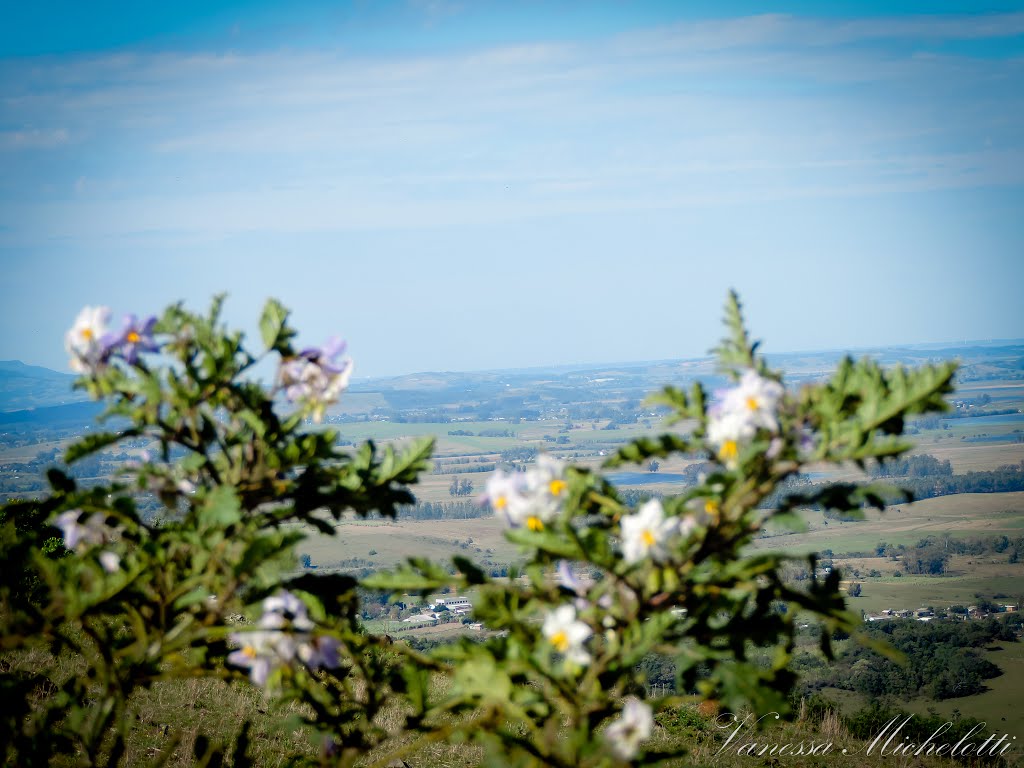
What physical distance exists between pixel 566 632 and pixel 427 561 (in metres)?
0.39

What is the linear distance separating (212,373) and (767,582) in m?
1.56

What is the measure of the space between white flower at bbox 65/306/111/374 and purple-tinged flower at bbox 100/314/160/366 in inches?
1.4

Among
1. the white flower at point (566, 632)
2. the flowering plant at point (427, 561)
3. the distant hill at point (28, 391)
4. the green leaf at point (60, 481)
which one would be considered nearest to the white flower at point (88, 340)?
the flowering plant at point (427, 561)

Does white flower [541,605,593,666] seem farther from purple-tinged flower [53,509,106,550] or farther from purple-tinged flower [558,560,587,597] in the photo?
purple-tinged flower [53,509,106,550]

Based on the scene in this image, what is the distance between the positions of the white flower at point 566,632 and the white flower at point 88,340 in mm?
1443

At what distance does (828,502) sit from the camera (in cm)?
215

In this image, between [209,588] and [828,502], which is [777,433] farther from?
[209,588]

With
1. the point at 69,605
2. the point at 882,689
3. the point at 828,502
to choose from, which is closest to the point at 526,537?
the point at 828,502

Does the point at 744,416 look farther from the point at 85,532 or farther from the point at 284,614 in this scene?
the point at 85,532

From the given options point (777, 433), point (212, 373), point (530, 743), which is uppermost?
point (212, 373)

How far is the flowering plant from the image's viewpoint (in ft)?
6.50

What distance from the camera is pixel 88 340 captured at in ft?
8.02

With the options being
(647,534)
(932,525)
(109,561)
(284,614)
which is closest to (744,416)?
(647,534)

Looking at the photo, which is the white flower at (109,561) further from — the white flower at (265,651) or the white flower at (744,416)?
the white flower at (744,416)
